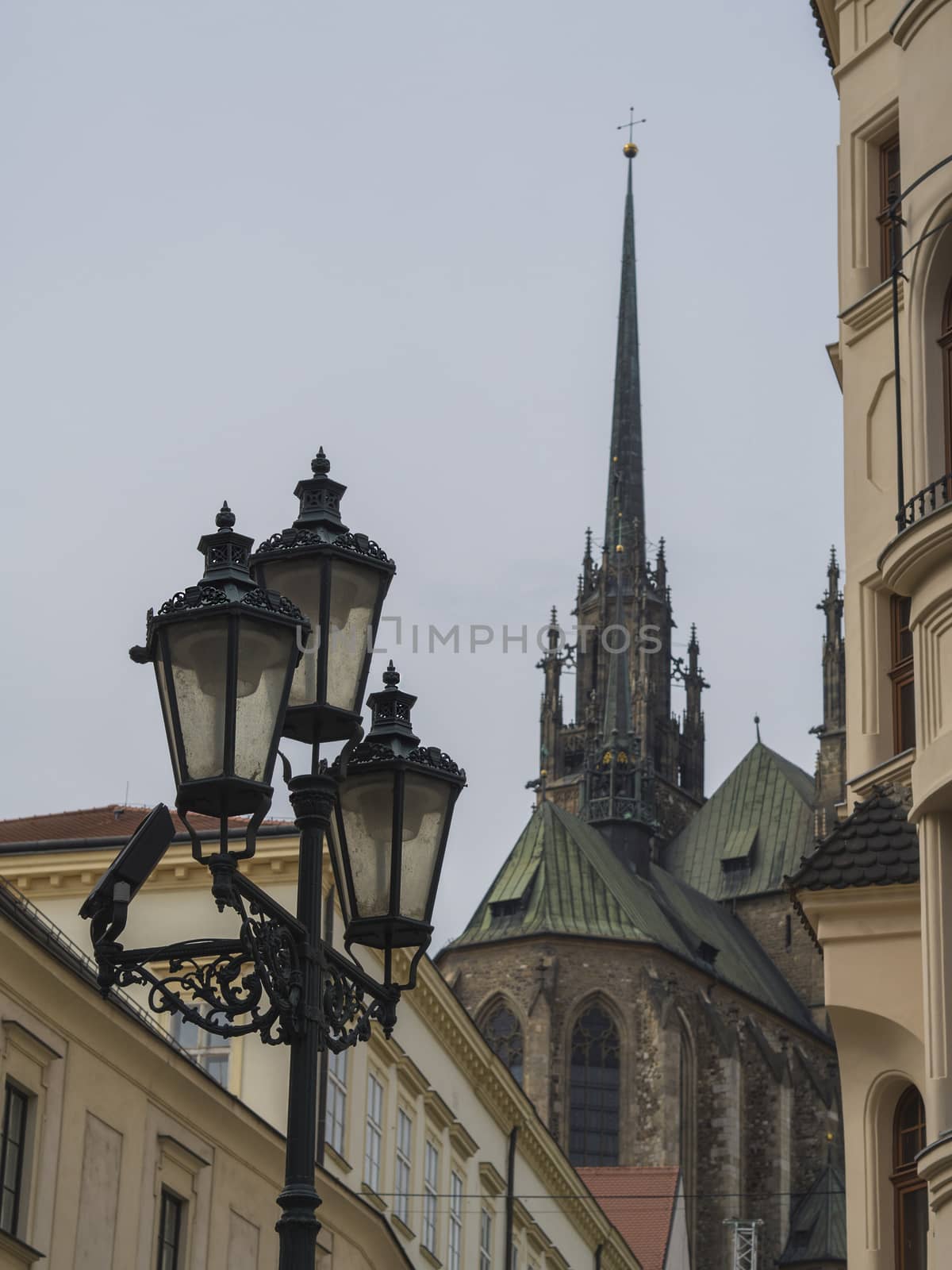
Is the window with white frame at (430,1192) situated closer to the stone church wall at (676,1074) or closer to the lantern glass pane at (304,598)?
the lantern glass pane at (304,598)

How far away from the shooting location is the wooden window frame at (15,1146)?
18938mm

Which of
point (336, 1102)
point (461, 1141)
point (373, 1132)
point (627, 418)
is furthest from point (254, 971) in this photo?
point (627, 418)

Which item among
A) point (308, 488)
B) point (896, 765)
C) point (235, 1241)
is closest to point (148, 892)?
point (235, 1241)

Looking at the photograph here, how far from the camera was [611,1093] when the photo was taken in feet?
233

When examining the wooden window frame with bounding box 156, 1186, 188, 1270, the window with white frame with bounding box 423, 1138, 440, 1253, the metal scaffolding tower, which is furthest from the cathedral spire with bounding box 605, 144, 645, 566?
the wooden window frame with bounding box 156, 1186, 188, 1270

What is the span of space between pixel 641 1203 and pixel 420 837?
41868mm

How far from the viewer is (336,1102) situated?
27188 millimetres

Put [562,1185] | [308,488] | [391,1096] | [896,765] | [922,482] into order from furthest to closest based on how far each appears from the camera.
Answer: [562,1185], [391,1096], [896,765], [922,482], [308,488]

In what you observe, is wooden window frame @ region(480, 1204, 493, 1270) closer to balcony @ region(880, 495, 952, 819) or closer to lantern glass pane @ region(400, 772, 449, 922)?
balcony @ region(880, 495, 952, 819)

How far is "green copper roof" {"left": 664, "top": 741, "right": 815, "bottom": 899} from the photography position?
86750mm

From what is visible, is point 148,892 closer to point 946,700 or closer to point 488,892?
point 946,700

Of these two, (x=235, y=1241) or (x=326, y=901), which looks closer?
(x=235, y=1241)

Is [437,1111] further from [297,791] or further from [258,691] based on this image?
[258,691]

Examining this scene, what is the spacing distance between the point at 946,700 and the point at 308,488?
5.07 meters
